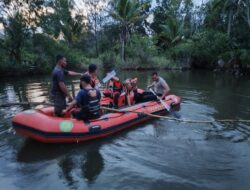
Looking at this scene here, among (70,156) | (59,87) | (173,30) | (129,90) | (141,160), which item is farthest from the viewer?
(173,30)

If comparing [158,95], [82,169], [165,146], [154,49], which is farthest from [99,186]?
[154,49]

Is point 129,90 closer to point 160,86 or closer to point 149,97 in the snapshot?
point 149,97

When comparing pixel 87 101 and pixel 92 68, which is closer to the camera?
pixel 87 101

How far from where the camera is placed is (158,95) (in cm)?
859

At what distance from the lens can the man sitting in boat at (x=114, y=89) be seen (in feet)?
25.8

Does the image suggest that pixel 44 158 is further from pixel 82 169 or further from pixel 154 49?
pixel 154 49

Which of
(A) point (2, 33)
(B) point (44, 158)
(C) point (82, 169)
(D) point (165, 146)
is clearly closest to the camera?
(C) point (82, 169)

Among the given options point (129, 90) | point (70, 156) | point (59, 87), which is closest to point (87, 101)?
point (59, 87)

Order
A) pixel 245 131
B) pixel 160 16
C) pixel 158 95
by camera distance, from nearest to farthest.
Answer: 1. pixel 245 131
2. pixel 158 95
3. pixel 160 16

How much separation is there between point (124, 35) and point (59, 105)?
23396mm

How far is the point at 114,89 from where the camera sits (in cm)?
816

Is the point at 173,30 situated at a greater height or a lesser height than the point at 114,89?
greater

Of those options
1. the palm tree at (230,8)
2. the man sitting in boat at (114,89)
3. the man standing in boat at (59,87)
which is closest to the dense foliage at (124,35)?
the palm tree at (230,8)

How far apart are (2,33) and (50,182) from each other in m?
16.8
